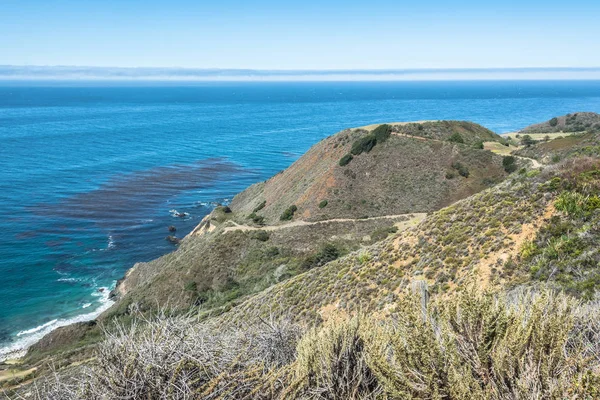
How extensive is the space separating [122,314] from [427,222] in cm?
2574

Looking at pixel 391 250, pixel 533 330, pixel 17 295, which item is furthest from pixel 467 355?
pixel 17 295

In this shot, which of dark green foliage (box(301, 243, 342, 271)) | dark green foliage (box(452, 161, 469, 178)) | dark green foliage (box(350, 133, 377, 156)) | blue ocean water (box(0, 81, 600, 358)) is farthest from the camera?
dark green foliage (box(350, 133, 377, 156))

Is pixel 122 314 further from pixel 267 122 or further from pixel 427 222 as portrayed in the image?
pixel 267 122

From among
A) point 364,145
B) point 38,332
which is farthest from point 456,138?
point 38,332

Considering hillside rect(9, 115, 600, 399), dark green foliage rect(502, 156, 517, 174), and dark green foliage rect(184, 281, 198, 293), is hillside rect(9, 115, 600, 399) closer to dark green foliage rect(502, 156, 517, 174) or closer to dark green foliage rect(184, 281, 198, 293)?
dark green foliage rect(184, 281, 198, 293)

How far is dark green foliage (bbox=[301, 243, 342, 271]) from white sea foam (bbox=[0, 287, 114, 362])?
20955 millimetres

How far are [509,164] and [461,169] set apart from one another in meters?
5.38

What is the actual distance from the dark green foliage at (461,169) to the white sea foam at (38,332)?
1594 inches

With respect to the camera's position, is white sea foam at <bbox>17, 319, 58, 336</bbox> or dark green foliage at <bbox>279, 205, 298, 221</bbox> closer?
white sea foam at <bbox>17, 319, 58, 336</bbox>

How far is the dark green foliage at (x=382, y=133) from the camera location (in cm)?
5525

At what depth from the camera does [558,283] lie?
14.3m

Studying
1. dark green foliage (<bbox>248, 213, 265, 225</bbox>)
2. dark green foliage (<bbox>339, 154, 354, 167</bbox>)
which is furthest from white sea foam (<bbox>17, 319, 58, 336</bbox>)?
dark green foliage (<bbox>339, 154, 354, 167</bbox>)

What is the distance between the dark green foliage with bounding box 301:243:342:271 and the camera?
109ft

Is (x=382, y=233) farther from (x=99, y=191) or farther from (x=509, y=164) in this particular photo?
(x=99, y=191)
